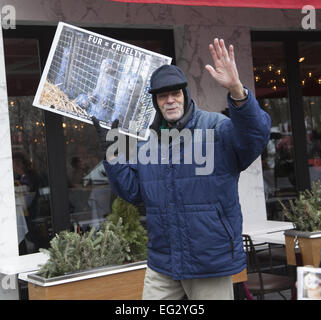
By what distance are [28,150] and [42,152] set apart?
171mm

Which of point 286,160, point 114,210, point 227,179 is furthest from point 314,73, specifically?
point 227,179

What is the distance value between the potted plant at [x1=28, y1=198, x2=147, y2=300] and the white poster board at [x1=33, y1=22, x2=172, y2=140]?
892mm

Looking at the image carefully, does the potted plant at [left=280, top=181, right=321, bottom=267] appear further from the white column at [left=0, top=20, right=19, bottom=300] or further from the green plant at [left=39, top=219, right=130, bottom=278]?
the white column at [left=0, top=20, right=19, bottom=300]

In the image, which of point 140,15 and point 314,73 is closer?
point 140,15

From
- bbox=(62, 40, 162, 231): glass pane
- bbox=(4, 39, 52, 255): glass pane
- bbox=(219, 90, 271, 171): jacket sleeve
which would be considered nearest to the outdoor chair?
bbox=(62, 40, 162, 231): glass pane

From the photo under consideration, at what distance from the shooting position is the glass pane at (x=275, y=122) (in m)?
7.97

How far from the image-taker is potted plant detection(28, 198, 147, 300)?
4.18 metres

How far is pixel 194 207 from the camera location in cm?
303

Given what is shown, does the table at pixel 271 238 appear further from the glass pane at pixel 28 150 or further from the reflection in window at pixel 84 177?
the glass pane at pixel 28 150

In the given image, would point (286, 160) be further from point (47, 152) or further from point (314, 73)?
point (47, 152)

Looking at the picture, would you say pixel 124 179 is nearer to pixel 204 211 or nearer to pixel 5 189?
pixel 204 211

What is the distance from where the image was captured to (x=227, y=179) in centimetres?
303

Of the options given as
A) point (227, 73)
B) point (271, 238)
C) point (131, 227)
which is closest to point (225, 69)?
point (227, 73)

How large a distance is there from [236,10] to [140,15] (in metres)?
1.31
